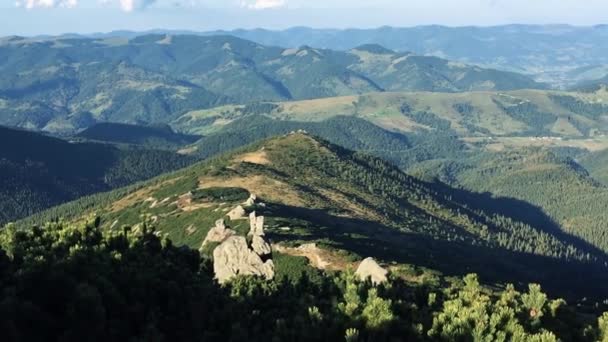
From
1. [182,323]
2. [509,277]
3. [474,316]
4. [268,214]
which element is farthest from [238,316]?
[509,277]

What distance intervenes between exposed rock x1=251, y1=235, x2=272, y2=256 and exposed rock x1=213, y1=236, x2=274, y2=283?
1.56m

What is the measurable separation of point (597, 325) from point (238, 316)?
22075mm

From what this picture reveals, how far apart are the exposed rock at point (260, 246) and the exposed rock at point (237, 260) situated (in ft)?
5.13

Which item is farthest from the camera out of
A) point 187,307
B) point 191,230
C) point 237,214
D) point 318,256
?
point 191,230

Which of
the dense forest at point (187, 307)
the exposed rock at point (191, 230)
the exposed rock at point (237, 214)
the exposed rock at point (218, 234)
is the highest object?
the dense forest at point (187, 307)

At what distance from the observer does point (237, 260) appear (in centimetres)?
8569

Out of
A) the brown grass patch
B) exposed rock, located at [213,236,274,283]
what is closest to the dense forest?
exposed rock, located at [213,236,274,283]

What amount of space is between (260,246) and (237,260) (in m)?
5.62

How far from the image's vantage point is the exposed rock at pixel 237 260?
84500 millimetres

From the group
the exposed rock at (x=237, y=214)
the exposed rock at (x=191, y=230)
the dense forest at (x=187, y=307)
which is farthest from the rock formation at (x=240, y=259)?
the exposed rock at (x=191, y=230)

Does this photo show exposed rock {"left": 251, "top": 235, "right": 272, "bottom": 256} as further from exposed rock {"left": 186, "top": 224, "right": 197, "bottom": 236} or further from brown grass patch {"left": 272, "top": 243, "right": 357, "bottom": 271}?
exposed rock {"left": 186, "top": 224, "right": 197, "bottom": 236}

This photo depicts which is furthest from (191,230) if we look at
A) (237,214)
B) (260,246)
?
(260,246)

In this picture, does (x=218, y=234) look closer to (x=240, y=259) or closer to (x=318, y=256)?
(x=318, y=256)

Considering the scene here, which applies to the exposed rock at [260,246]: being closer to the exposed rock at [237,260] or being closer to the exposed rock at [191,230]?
the exposed rock at [237,260]
